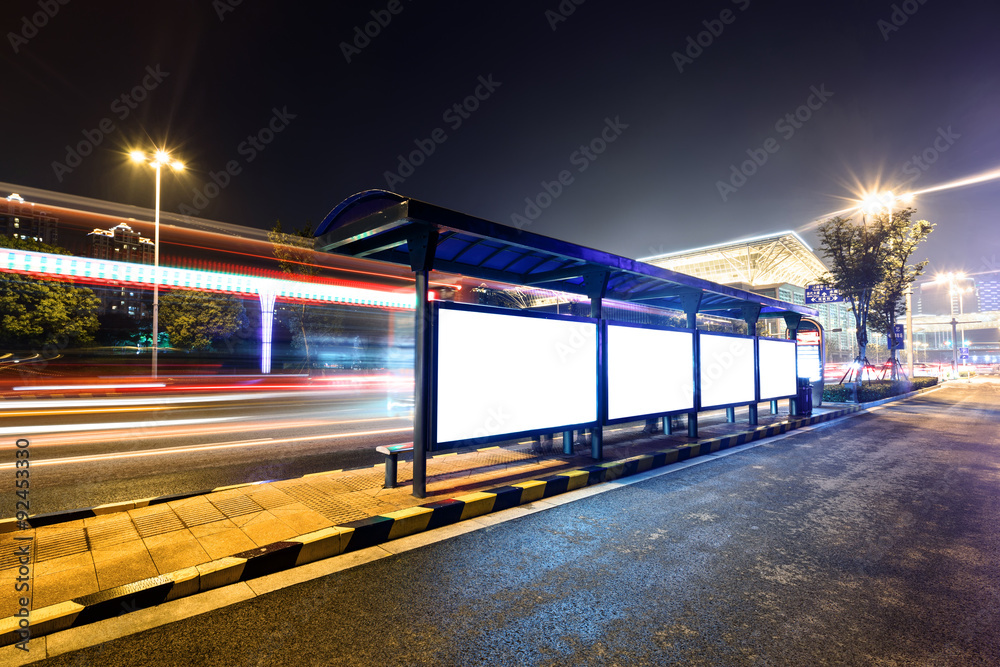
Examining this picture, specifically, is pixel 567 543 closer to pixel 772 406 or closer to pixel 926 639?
pixel 926 639

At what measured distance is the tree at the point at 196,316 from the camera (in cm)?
2745

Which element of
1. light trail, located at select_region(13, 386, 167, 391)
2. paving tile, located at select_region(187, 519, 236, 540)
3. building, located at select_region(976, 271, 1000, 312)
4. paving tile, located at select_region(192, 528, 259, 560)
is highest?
building, located at select_region(976, 271, 1000, 312)

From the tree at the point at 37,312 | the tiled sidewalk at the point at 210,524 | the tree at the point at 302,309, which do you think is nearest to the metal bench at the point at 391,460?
the tiled sidewalk at the point at 210,524

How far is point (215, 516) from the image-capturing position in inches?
163

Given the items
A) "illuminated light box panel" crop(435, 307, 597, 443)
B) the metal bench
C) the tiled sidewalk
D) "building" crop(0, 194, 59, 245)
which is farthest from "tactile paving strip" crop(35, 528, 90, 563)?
"building" crop(0, 194, 59, 245)

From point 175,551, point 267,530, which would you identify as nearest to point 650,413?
point 267,530

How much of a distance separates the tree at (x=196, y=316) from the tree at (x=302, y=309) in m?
4.38

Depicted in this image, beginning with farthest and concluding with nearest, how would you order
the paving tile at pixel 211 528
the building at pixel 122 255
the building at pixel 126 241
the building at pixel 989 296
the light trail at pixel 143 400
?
the building at pixel 989 296
the building at pixel 122 255
the building at pixel 126 241
the light trail at pixel 143 400
the paving tile at pixel 211 528

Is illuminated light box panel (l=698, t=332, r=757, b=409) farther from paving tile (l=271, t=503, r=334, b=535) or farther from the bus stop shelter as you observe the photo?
paving tile (l=271, t=503, r=334, b=535)

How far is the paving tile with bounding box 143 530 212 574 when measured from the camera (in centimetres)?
317

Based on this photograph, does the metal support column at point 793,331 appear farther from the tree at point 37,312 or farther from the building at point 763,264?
the building at point 763,264

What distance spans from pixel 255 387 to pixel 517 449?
12911 millimetres

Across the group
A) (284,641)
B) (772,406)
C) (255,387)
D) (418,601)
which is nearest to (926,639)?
(418,601)

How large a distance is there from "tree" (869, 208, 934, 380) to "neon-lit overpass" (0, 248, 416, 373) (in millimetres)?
23090
